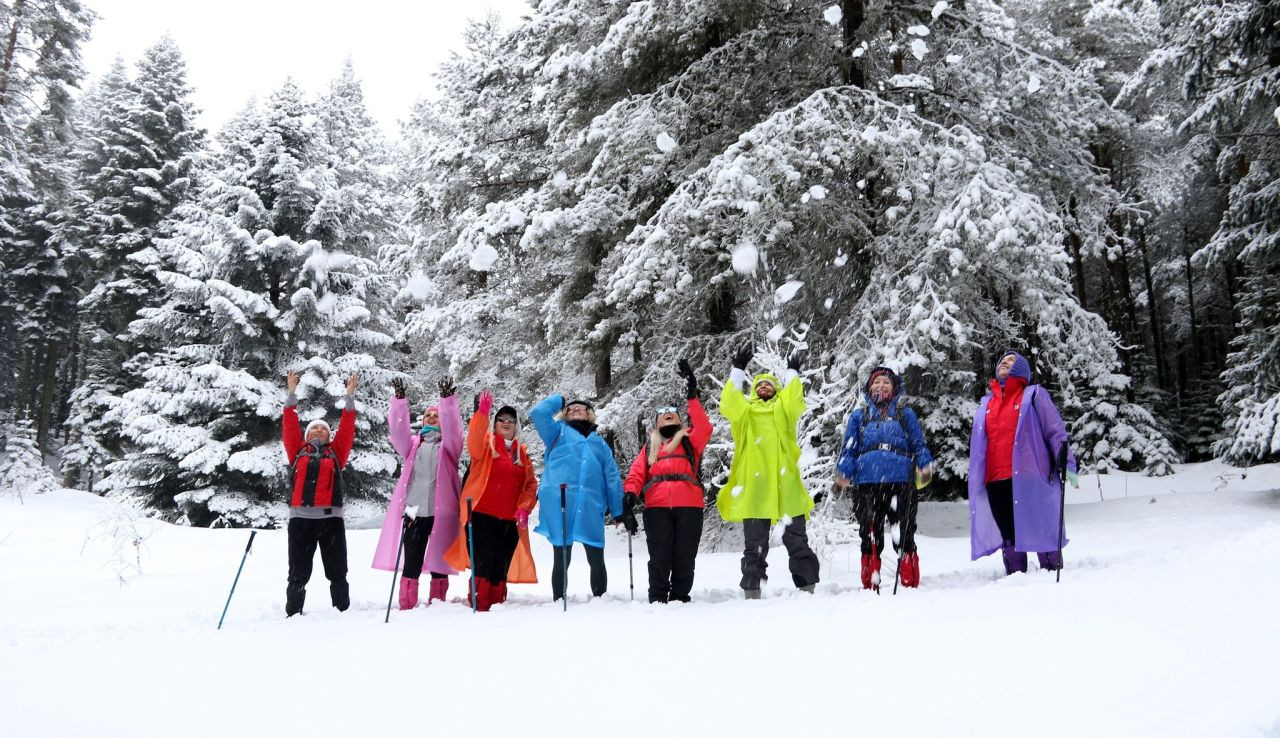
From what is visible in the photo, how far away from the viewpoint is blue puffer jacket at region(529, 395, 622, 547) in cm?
682

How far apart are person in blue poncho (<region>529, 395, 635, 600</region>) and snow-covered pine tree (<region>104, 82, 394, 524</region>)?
1389 cm

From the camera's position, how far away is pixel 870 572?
661 centimetres

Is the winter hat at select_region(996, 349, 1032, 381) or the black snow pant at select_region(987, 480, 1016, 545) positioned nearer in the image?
the winter hat at select_region(996, 349, 1032, 381)

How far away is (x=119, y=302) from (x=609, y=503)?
27805mm

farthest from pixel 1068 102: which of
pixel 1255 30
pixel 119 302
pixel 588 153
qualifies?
pixel 119 302

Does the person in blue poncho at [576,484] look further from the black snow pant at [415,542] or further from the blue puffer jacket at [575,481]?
the black snow pant at [415,542]

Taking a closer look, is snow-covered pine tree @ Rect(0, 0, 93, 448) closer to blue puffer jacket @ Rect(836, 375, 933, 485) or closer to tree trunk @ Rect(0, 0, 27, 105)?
tree trunk @ Rect(0, 0, 27, 105)

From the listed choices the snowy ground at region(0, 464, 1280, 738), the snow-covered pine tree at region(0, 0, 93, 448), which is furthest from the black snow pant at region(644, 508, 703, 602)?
the snow-covered pine tree at region(0, 0, 93, 448)

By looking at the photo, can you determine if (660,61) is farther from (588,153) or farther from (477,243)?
(477,243)

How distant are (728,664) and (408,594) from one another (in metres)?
3.89

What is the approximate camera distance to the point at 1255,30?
12898 mm

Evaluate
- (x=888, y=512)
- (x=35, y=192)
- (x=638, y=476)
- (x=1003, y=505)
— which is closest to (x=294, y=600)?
(x=638, y=476)

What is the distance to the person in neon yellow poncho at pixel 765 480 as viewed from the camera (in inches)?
261

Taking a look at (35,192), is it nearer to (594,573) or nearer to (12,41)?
(12,41)
